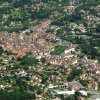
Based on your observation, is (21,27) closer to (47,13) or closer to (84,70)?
(47,13)

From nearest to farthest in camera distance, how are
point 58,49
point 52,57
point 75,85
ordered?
point 75,85
point 52,57
point 58,49

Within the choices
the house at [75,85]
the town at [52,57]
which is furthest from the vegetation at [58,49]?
the house at [75,85]

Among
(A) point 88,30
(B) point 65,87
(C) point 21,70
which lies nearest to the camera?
(B) point 65,87

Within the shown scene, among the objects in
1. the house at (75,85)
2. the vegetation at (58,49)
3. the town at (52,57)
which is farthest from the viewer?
the vegetation at (58,49)

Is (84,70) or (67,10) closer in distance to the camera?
(84,70)

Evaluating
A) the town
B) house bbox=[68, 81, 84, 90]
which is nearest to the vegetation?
the town

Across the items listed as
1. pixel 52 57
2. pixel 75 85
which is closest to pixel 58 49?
pixel 52 57

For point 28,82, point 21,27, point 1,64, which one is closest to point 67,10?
point 21,27

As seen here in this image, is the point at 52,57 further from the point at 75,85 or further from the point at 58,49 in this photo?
the point at 75,85

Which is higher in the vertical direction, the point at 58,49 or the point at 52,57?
the point at 58,49

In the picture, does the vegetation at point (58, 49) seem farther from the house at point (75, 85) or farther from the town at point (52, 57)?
the house at point (75, 85)

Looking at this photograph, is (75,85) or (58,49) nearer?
(75,85)
